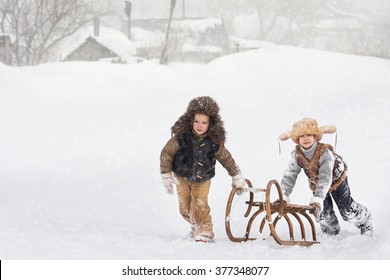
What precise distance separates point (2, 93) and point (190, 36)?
2514 cm

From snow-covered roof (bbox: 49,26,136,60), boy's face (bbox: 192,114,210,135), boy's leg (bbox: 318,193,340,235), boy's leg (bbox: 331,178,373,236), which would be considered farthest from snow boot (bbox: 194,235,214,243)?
snow-covered roof (bbox: 49,26,136,60)

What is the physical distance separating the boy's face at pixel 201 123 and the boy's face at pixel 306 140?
77 centimetres

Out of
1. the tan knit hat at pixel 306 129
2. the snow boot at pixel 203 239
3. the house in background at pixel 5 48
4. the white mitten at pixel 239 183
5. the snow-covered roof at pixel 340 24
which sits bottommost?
the snow boot at pixel 203 239

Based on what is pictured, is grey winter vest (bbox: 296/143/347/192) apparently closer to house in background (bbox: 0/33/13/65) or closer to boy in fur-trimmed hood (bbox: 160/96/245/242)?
boy in fur-trimmed hood (bbox: 160/96/245/242)

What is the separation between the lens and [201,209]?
4871 mm

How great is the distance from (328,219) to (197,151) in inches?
52.4

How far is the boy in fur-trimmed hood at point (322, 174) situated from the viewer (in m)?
4.52

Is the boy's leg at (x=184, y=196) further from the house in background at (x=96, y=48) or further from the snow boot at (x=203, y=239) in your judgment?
the house in background at (x=96, y=48)

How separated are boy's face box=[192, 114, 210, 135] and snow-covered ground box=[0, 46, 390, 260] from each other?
3.02 feet

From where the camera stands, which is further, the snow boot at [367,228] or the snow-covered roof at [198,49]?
the snow-covered roof at [198,49]

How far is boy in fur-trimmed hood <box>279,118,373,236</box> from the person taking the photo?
452 centimetres

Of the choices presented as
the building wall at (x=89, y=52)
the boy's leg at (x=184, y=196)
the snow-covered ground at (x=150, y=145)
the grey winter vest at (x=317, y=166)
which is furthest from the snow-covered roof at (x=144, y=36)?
the grey winter vest at (x=317, y=166)

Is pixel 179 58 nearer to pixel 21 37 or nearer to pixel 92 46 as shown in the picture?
pixel 92 46

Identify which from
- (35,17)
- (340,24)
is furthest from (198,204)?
(340,24)
